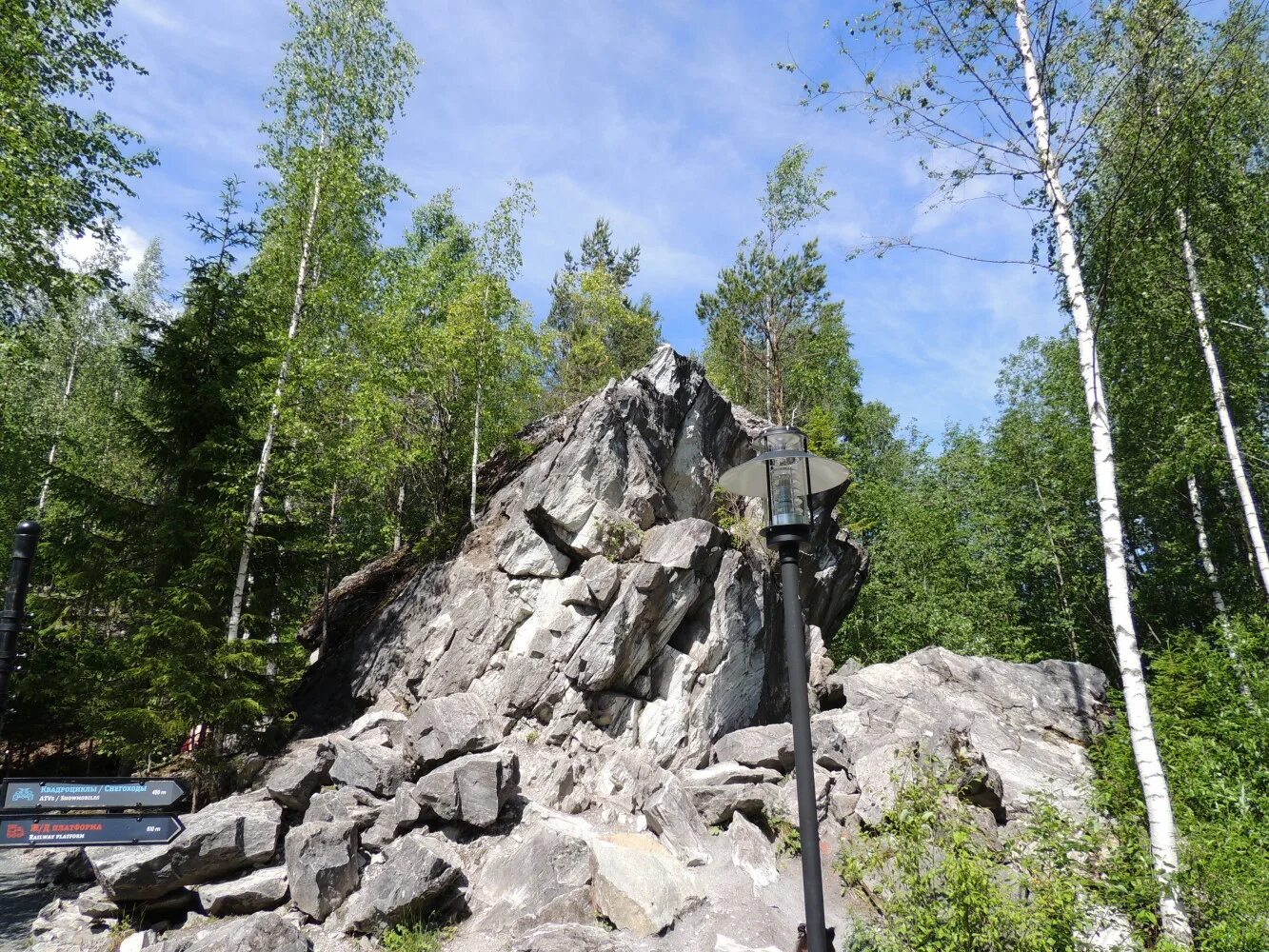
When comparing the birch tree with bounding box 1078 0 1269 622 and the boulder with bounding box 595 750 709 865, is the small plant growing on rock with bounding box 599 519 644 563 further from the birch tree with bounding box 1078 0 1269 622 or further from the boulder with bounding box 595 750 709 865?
the birch tree with bounding box 1078 0 1269 622

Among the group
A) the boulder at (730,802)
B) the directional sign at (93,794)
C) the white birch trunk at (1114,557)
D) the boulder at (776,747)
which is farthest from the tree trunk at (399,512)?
the white birch trunk at (1114,557)

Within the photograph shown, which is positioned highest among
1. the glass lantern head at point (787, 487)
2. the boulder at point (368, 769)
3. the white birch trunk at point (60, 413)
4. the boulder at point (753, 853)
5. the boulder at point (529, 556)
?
the white birch trunk at point (60, 413)

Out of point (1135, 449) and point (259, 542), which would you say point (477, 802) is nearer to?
point (259, 542)

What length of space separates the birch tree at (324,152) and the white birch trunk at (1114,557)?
1266 cm

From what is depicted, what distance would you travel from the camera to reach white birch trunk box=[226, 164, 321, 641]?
11703 mm

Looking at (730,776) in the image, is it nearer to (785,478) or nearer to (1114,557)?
(1114,557)

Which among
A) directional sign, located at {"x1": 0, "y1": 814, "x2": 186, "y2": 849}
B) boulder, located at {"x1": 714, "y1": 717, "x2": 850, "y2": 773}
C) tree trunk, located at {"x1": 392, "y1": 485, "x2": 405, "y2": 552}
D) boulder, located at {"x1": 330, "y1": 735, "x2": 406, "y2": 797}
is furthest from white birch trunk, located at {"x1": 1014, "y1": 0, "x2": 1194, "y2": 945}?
tree trunk, located at {"x1": 392, "y1": 485, "x2": 405, "y2": 552}

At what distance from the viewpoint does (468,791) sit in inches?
389

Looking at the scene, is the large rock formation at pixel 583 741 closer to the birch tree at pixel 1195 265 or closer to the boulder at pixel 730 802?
the boulder at pixel 730 802

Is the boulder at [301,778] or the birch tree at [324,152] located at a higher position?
the birch tree at [324,152]

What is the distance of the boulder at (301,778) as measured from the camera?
9820 mm

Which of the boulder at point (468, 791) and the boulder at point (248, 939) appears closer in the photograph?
the boulder at point (248, 939)

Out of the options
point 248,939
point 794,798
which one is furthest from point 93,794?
point 794,798

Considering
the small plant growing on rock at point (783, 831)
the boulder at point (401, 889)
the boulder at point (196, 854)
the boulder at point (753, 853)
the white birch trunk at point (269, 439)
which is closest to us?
the boulder at point (401, 889)
